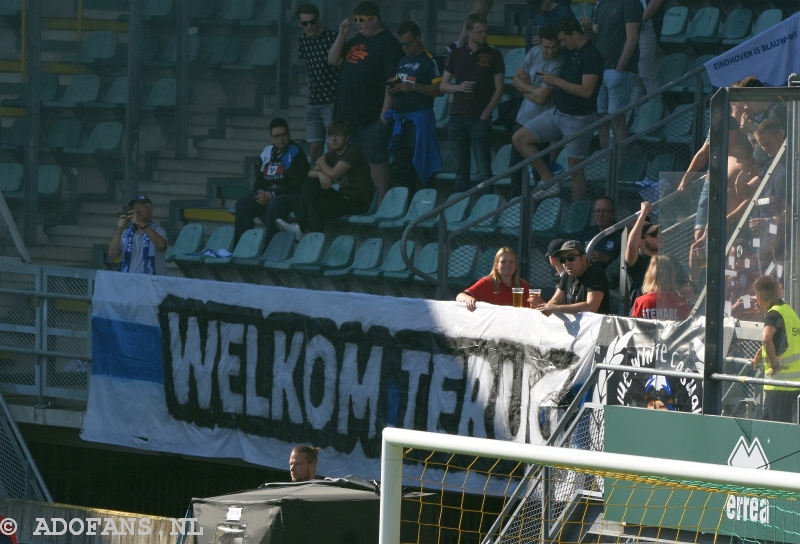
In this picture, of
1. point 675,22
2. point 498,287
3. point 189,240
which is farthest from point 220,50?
point 498,287

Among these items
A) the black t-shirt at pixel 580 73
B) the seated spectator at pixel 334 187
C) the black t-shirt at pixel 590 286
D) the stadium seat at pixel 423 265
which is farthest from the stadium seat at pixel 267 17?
the black t-shirt at pixel 590 286

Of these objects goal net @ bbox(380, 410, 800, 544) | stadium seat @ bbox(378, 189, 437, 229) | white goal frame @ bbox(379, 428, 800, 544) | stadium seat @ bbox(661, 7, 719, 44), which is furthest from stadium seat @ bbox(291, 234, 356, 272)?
white goal frame @ bbox(379, 428, 800, 544)

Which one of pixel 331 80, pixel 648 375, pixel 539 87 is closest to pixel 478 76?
pixel 539 87

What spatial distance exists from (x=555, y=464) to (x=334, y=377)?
18.7ft

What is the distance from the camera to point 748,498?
6586 mm

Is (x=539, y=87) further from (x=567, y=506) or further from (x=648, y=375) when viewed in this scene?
(x=567, y=506)

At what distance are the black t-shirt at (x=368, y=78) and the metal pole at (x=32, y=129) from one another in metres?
3.52

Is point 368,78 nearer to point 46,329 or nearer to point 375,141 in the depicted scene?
point 375,141

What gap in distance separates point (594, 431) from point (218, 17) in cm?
939

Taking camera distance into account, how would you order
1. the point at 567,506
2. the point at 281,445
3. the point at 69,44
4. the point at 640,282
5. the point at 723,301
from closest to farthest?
the point at 723,301 → the point at 567,506 → the point at 640,282 → the point at 281,445 → the point at 69,44

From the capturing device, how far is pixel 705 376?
6.50 m

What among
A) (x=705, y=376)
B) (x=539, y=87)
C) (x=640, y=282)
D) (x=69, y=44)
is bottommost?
(x=705, y=376)

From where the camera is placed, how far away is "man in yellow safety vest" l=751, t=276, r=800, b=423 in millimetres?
6324

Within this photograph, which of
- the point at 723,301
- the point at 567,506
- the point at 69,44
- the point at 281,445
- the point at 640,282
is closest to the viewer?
the point at 723,301
